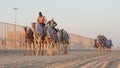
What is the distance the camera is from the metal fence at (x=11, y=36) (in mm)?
38506

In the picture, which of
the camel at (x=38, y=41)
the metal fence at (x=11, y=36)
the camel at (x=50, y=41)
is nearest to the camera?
the camel at (x=38, y=41)

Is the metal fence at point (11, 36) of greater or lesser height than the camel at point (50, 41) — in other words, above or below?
above

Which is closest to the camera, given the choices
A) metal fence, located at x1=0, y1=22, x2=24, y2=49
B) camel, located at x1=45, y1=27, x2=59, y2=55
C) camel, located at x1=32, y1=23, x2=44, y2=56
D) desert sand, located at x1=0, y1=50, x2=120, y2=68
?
desert sand, located at x1=0, y1=50, x2=120, y2=68

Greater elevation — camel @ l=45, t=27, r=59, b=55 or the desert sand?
camel @ l=45, t=27, r=59, b=55

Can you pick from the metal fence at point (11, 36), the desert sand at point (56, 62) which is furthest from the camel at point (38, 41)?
the metal fence at point (11, 36)

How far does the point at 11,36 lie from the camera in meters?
41.1

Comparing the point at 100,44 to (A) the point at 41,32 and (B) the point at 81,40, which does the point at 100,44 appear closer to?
(B) the point at 81,40

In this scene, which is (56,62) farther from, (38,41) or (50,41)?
(50,41)

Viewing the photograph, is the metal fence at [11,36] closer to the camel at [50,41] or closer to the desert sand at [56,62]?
the camel at [50,41]

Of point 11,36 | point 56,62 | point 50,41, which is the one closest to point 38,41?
point 50,41

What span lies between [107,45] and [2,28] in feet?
64.2

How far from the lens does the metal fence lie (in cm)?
3851

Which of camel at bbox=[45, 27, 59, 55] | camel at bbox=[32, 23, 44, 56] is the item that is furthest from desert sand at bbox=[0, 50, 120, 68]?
camel at bbox=[45, 27, 59, 55]

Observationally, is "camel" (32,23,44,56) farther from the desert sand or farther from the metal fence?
the metal fence
